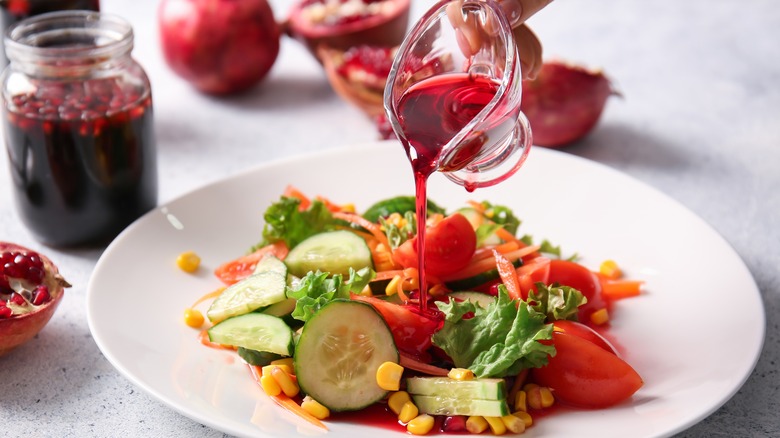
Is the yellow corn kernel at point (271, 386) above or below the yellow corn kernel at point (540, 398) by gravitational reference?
below

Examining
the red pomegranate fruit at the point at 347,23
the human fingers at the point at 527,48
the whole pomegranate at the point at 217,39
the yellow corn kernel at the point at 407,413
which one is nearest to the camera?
the yellow corn kernel at the point at 407,413

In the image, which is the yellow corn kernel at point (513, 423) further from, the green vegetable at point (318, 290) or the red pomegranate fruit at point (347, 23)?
the red pomegranate fruit at point (347, 23)

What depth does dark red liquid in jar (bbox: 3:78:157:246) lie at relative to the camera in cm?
441

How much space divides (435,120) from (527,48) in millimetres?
793

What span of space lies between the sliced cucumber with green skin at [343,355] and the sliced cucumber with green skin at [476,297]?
0.52m

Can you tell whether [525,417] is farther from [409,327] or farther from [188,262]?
[188,262]

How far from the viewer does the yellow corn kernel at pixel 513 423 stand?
3229mm

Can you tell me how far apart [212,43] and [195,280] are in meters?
2.43

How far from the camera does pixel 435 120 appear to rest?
3463 mm

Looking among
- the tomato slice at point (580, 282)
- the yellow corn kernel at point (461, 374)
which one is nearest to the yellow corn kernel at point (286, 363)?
the yellow corn kernel at point (461, 374)

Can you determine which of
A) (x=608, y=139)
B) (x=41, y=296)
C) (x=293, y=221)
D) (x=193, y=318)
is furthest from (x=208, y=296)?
(x=608, y=139)

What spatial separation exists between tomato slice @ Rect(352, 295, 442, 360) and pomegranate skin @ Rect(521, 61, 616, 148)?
2.25 m

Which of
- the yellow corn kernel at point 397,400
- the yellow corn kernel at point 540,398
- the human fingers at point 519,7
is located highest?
the human fingers at point 519,7

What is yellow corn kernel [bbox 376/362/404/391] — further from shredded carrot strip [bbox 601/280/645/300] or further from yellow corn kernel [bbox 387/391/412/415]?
shredded carrot strip [bbox 601/280/645/300]
